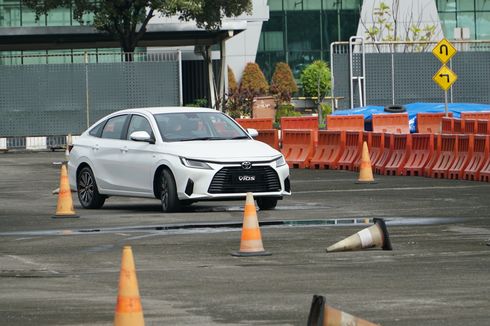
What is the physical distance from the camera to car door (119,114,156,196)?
21234mm

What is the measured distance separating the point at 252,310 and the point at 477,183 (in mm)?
16148

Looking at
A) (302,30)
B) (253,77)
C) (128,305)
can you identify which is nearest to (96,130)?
(128,305)

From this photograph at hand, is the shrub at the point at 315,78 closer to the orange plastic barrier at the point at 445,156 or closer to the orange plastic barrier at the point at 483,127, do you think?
the orange plastic barrier at the point at 483,127

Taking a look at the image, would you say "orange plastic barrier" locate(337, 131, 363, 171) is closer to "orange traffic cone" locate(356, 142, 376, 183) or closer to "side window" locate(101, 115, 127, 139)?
"orange traffic cone" locate(356, 142, 376, 183)

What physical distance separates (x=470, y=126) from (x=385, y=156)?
6.14 feet

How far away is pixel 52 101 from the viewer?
156 ft

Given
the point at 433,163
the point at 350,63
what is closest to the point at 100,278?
the point at 433,163

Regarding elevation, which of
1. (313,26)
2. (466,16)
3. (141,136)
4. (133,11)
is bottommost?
(141,136)

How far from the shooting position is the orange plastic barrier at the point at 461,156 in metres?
27.7

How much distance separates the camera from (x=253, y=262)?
14.2 meters

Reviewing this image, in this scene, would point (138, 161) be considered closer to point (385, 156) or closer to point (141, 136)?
point (141, 136)

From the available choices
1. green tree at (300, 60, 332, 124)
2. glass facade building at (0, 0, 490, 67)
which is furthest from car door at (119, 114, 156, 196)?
glass facade building at (0, 0, 490, 67)

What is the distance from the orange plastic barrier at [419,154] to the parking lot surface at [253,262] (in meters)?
5.23

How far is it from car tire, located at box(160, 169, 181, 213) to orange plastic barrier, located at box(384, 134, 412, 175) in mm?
10039
